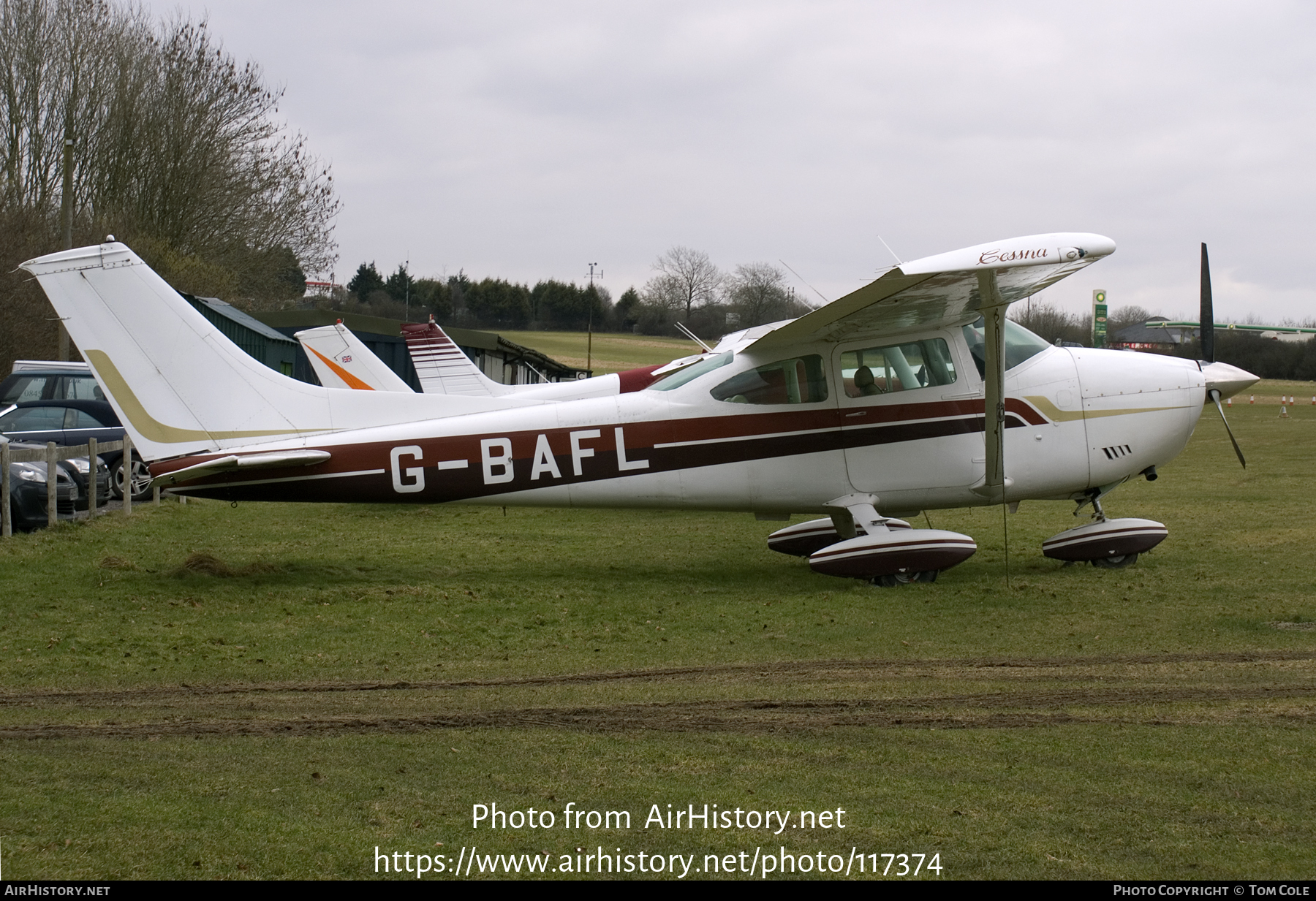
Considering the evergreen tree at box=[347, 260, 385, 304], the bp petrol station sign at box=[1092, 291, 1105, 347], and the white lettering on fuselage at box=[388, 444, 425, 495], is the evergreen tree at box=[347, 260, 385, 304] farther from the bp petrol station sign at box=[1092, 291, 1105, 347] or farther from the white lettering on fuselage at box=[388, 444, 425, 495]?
the white lettering on fuselage at box=[388, 444, 425, 495]

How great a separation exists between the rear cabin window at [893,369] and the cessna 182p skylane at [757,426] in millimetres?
19

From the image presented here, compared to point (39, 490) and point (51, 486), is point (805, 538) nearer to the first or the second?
point (51, 486)

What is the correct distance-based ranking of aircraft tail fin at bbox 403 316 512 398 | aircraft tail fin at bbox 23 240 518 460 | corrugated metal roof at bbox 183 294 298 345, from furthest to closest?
1. corrugated metal roof at bbox 183 294 298 345
2. aircraft tail fin at bbox 403 316 512 398
3. aircraft tail fin at bbox 23 240 518 460

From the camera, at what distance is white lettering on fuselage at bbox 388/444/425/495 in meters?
10.4

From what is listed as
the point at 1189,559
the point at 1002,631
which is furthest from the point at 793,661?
the point at 1189,559

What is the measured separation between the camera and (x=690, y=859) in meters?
4.23

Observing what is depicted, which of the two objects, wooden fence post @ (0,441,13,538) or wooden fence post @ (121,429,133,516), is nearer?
wooden fence post @ (0,441,13,538)

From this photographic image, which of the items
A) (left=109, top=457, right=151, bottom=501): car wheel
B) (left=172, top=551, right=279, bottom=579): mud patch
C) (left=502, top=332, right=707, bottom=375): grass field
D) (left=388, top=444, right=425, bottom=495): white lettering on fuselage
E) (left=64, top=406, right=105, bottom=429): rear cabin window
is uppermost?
(left=502, top=332, right=707, bottom=375): grass field

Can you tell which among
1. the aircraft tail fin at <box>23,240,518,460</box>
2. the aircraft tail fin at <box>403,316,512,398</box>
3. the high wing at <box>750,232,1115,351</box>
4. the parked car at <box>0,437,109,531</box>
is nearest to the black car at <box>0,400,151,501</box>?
the parked car at <box>0,437,109,531</box>

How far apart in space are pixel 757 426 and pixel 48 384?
50.5 feet

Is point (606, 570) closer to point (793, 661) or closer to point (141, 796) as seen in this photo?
point (793, 661)

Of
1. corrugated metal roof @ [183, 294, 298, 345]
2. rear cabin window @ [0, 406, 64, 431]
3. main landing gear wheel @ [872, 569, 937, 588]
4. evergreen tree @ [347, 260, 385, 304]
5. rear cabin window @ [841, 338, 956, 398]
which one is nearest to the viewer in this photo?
main landing gear wheel @ [872, 569, 937, 588]

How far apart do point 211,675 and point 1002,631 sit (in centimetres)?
572

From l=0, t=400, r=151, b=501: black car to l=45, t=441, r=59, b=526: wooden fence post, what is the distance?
9.15 ft
